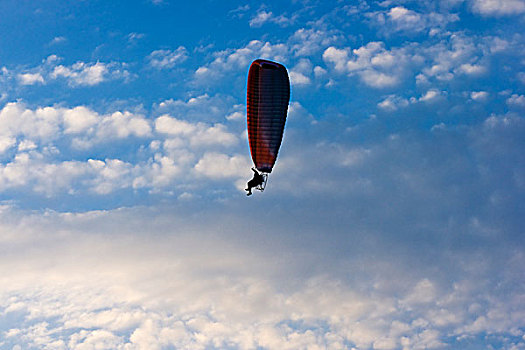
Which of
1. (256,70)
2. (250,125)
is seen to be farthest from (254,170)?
(256,70)

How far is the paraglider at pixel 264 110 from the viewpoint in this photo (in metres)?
108

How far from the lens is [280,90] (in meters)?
109

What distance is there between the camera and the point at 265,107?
10912 cm

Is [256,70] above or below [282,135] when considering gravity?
above

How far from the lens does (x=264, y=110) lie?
109 m

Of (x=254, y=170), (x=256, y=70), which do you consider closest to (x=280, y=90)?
(x=256, y=70)

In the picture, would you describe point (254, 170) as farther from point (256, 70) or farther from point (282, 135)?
point (256, 70)

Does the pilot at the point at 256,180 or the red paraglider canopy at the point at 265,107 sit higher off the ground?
the red paraglider canopy at the point at 265,107

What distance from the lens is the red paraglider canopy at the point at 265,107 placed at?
10819 cm

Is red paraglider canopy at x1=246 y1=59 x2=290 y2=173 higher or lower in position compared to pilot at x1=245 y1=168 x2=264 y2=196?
higher

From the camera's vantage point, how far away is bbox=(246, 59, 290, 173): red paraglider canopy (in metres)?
108

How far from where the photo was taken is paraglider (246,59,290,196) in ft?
355

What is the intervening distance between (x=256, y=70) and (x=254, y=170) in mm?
13220

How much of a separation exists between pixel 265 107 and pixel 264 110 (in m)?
0.42
